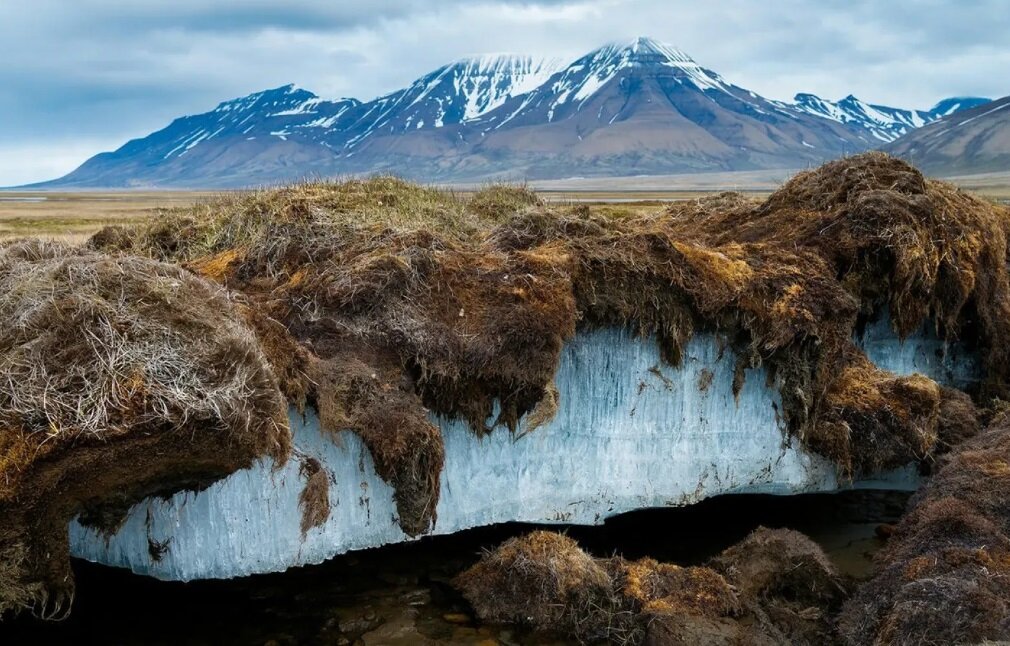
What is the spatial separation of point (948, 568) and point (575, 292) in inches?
214

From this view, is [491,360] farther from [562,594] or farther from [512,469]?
[562,594]

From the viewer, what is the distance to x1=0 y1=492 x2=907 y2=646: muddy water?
875 cm

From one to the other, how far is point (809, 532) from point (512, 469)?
4592mm

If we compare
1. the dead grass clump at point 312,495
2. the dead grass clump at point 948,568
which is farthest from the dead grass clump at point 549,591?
the dead grass clump at point 948,568

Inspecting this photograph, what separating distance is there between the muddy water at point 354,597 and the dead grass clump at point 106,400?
1511 millimetres

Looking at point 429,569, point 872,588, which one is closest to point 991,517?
point 872,588

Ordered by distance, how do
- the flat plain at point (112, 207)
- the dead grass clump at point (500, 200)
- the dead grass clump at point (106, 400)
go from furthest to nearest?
the flat plain at point (112, 207) < the dead grass clump at point (500, 200) < the dead grass clump at point (106, 400)

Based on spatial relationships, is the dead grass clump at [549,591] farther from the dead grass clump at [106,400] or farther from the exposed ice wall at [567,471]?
the dead grass clump at [106,400]

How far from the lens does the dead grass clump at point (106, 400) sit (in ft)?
22.1

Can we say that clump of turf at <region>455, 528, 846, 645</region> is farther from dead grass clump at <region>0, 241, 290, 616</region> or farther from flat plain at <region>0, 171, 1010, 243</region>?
flat plain at <region>0, 171, 1010, 243</region>

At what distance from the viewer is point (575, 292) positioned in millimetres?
10820

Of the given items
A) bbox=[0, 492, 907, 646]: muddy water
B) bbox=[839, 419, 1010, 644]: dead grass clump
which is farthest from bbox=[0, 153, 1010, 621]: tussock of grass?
bbox=[839, 419, 1010, 644]: dead grass clump

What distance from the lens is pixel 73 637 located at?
28.1 ft

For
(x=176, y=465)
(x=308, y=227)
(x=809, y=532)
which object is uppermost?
(x=308, y=227)
